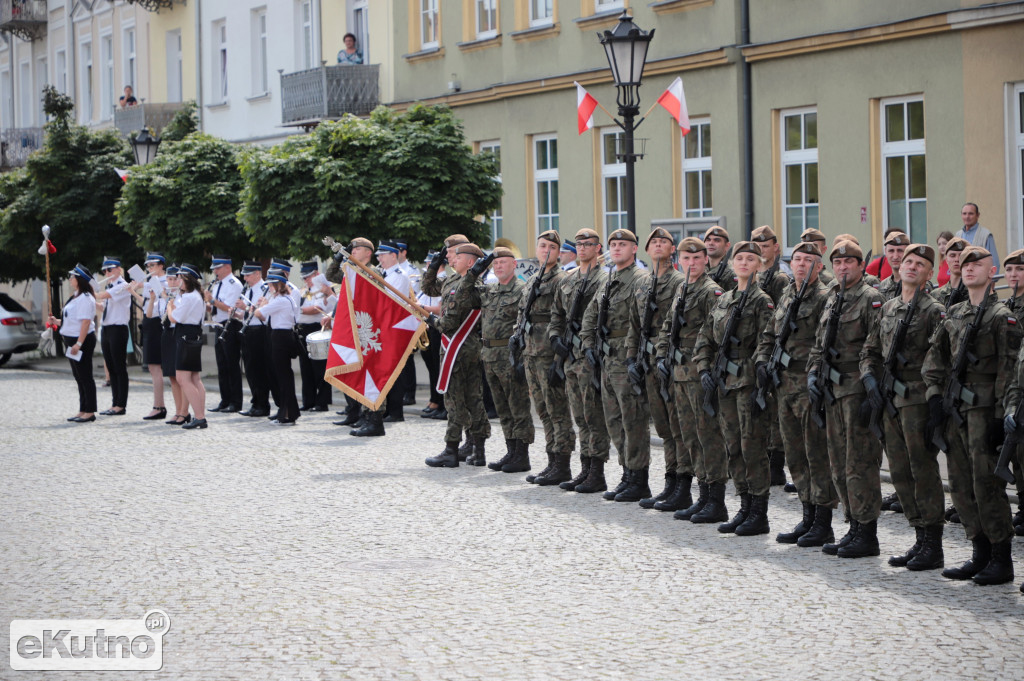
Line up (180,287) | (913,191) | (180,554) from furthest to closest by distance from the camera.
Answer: (913,191) → (180,287) → (180,554)

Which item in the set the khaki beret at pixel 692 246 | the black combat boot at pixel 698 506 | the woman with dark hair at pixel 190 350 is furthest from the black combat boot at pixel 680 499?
the woman with dark hair at pixel 190 350

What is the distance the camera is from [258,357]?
18.0 meters

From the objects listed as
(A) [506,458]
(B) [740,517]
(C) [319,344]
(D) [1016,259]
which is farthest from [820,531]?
(C) [319,344]

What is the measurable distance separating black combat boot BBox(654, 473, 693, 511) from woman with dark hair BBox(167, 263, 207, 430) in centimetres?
752

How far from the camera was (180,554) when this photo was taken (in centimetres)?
926

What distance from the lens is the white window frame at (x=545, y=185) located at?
25.8 metres

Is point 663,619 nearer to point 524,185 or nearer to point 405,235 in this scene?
point 405,235

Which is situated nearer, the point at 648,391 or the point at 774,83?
the point at 648,391

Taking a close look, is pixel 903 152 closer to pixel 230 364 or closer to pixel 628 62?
pixel 628 62

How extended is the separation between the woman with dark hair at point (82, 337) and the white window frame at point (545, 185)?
9478mm

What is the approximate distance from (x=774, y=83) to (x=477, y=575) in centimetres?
1408

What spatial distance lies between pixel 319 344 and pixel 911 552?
9.61 meters

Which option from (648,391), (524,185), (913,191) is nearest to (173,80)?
(524,185)

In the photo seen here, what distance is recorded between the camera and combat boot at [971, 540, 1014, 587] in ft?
26.1
